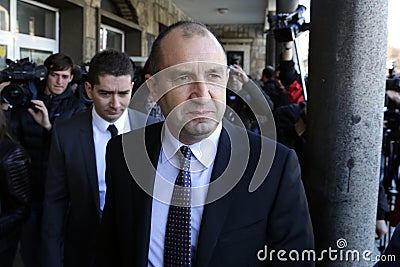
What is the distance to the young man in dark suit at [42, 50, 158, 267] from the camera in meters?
1.82

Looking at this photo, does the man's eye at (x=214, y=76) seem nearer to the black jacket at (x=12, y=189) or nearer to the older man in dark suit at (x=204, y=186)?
the older man in dark suit at (x=204, y=186)

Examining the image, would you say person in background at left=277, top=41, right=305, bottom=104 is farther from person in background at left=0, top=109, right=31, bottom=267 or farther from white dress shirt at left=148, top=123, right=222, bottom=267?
white dress shirt at left=148, top=123, right=222, bottom=267

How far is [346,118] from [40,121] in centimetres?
187

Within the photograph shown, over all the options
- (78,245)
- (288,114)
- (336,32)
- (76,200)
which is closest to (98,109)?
(76,200)

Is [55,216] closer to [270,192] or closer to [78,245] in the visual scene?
[78,245]

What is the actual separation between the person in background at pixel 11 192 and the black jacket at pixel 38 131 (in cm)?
48

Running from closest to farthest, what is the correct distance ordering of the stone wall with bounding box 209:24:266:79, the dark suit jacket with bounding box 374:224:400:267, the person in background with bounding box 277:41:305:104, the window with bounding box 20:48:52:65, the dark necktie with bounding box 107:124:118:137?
the dark suit jacket with bounding box 374:224:400:267 → the dark necktie with bounding box 107:124:118:137 → the person in background with bounding box 277:41:305:104 → the window with bounding box 20:48:52:65 → the stone wall with bounding box 209:24:266:79

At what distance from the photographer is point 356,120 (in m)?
1.37

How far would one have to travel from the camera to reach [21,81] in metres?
2.78

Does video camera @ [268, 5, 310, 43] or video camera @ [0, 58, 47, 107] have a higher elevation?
video camera @ [268, 5, 310, 43]

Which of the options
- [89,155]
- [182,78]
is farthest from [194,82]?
[89,155]

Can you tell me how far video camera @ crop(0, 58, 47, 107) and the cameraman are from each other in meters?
0.05

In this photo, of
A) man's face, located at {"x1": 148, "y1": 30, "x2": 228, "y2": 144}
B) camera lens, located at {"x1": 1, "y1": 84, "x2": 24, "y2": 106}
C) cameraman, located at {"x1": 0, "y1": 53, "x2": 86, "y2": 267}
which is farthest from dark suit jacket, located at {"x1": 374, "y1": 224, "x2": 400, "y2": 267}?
camera lens, located at {"x1": 1, "y1": 84, "x2": 24, "y2": 106}

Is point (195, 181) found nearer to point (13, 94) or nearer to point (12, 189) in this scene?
point (12, 189)
